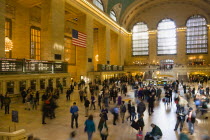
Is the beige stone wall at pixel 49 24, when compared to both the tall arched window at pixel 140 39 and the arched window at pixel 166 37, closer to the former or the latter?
the tall arched window at pixel 140 39

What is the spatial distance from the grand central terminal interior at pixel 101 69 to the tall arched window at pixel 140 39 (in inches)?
10.7

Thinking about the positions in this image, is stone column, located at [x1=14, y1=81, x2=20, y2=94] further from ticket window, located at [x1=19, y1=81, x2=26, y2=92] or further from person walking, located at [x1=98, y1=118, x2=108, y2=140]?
person walking, located at [x1=98, y1=118, x2=108, y2=140]

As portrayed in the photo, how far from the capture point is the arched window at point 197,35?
3978cm

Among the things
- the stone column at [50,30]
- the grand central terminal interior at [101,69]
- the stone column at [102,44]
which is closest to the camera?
the grand central terminal interior at [101,69]

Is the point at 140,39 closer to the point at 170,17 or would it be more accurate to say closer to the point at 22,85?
the point at 170,17

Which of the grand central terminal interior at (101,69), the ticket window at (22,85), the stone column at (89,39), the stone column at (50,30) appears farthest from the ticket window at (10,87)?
the stone column at (89,39)

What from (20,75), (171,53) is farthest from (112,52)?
(20,75)

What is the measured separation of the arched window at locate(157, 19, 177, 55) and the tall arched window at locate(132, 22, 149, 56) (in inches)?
134

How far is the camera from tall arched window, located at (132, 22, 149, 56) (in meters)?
45.6

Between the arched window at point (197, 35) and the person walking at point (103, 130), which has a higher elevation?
the arched window at point (197, 35)

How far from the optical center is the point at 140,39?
46.3 m

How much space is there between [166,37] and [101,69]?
2586 centimetres

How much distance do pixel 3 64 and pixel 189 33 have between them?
136ft

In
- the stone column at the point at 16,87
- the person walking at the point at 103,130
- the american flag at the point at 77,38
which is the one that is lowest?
the person walking at the point at 103,130
